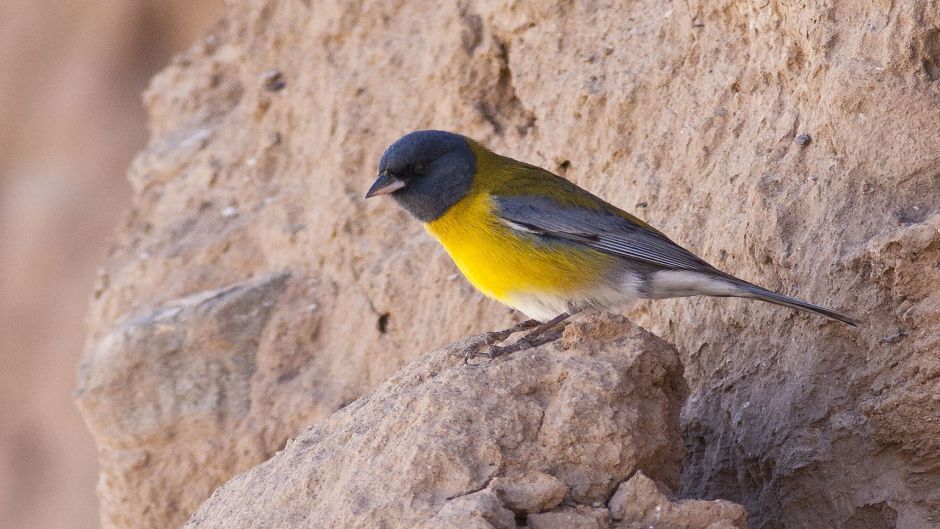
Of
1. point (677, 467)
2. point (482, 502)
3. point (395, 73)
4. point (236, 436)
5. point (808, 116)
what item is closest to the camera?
point (482, 502)

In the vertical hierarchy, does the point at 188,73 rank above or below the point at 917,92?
above

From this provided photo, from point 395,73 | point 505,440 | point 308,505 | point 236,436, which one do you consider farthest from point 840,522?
point 395,73

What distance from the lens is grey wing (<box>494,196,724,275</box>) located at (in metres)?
5.62

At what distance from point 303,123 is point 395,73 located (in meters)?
0.85

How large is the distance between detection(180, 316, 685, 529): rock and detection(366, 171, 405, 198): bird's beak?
5.30 feet

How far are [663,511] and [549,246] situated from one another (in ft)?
6.26

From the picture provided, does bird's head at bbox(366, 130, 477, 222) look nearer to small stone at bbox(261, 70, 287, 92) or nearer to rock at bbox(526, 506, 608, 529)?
rock at bbox(526, 506, 608, 529)

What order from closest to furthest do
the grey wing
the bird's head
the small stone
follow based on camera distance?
the grey wing < the bird's head < the small stone

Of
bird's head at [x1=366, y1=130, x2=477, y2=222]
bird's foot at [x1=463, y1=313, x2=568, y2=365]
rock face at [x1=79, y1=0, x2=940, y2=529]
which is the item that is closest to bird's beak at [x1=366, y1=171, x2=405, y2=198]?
bird's head at [x1=366, y1=130, x2=477, y2=222]

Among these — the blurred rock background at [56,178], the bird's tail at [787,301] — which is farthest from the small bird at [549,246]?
the blurred rock background at [56,178]

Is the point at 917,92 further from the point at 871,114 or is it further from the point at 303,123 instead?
the point at 303,123

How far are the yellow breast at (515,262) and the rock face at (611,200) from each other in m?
0.70

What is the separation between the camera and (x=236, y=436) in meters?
7.74

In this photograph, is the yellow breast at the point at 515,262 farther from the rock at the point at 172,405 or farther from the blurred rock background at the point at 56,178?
the blurred rock background at the point at 56,178
